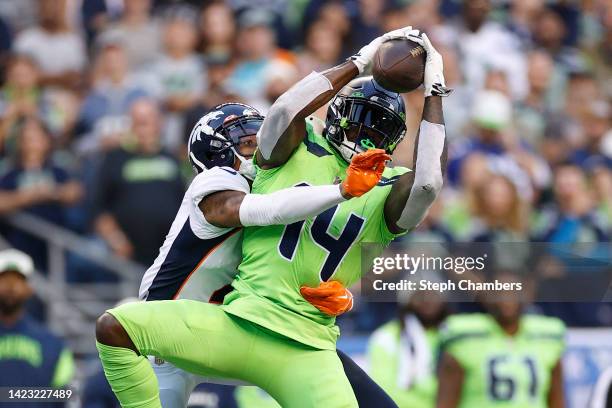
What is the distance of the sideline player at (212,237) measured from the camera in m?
4.91

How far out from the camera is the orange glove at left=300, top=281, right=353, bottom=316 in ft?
16.0

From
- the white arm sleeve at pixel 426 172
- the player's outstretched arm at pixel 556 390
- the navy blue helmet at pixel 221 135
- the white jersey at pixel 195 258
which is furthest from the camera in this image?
the player's outstretched arm at pixel 556 390

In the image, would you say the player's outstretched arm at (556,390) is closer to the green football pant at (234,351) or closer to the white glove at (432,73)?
the green football pant at (234,351)

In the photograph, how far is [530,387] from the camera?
7.68 meters

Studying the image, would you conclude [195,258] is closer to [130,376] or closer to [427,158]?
[130,376]

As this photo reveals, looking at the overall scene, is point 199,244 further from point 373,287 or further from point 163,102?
point 163,102

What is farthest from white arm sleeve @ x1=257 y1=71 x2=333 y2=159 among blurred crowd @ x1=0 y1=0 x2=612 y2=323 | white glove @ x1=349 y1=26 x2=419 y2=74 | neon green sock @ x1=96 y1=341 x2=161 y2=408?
blurred crowd @ x1=0 y1=0 x2=612 y2=323

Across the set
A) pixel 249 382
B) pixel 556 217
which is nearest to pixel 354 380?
pixel 249 382

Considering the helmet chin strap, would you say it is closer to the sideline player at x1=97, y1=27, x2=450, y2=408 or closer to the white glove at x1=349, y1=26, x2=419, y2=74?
the sideline player at x1=97, y1=27, x2=450, y2=408

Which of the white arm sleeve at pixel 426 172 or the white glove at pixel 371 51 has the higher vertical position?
the white glove at pixel 371 51

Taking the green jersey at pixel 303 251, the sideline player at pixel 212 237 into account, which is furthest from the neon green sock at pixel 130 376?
the sideline player at pixel 212 237

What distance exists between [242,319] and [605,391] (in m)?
3.49

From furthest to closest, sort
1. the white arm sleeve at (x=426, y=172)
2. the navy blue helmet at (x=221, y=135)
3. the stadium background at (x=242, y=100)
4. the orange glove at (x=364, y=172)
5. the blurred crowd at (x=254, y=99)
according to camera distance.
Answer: the blurred crowd at (x=254, y=99) → the stadium background at (x=242, y=100) → the navy blue helmet at (x=221, y=135) → the white arm sleeve at (x=426, y=172) → the orange glove at (x=364, y=172)

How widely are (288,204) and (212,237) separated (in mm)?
604
